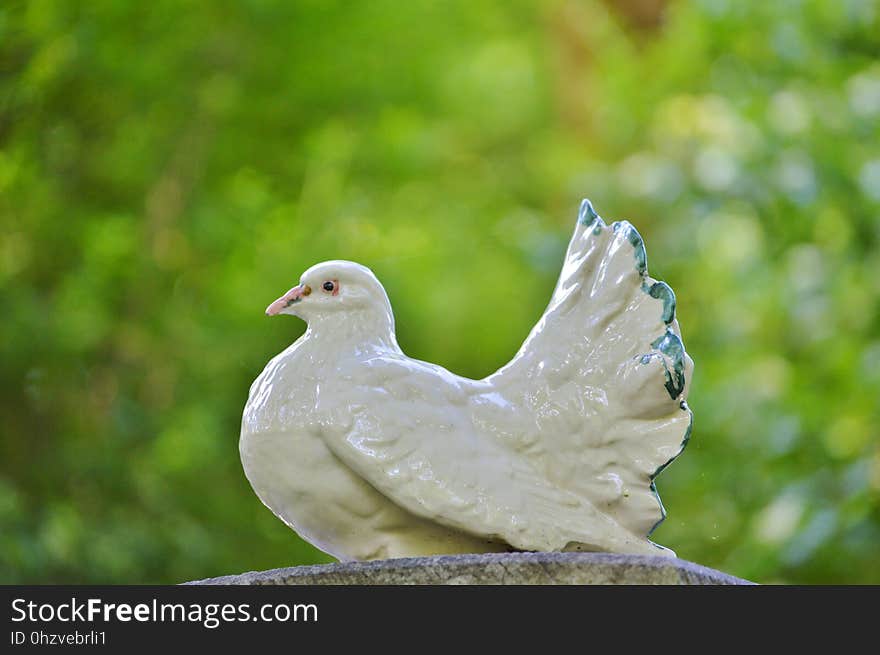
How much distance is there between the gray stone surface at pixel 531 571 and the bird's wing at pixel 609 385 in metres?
0.26

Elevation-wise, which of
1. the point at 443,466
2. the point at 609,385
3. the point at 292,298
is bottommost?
the point at 443,466

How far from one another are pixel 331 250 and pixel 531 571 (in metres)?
3.96

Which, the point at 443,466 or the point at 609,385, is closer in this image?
the point at 443,466

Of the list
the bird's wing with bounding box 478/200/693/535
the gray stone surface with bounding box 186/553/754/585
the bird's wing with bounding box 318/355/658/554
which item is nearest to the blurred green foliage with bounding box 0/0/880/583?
the bird's wing with bounding box 478/200/693/535

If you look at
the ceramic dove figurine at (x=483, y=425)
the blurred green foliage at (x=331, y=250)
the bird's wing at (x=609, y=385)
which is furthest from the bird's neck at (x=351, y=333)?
the blurred green foliage at (x=331, y=250)

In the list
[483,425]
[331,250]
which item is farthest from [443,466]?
[331,250]

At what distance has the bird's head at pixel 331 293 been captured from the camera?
8.85 feet

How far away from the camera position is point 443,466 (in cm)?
248

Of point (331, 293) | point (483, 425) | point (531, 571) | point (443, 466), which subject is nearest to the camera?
point (531, 571)

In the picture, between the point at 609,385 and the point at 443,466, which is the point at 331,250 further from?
the point at 443,466

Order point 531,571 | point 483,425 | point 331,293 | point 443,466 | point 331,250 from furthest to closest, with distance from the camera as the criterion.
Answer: point 331,250, point 331,293, point 483,425, point 443,466, point 531,571
